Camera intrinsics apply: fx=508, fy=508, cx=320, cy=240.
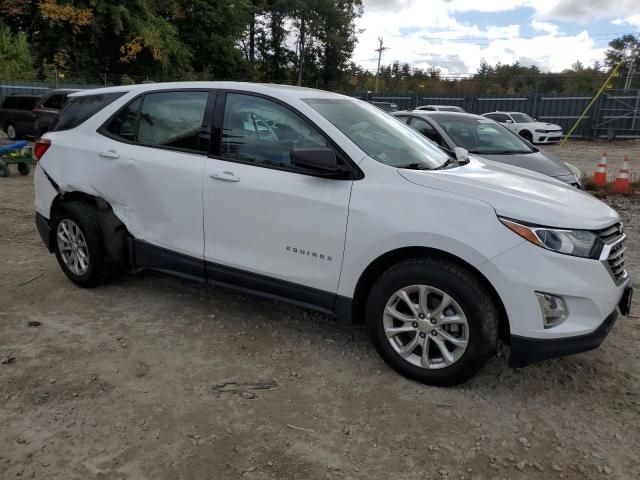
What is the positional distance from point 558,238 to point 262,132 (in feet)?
6.39

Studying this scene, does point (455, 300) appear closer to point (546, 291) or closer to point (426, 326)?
point (426, 326)

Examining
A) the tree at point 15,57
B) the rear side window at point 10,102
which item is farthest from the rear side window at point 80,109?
the tree at point 15,57

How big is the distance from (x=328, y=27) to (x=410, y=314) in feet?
161

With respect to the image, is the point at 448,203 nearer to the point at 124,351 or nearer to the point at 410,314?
the point at 410,314

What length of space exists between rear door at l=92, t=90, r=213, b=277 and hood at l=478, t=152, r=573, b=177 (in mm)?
4339

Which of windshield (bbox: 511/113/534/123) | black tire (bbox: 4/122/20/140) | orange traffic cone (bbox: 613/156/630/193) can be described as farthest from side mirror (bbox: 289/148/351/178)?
windshield (bbox: 511/113/534/123)

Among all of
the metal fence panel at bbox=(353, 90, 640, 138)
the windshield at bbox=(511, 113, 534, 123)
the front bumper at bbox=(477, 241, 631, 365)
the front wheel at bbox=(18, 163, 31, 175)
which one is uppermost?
the metal fence panel at bbox=(353, 90, 640, 138)

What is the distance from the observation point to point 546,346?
2.66m

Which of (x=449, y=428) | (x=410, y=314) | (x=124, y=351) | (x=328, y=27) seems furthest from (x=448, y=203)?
(x=328, y=27)

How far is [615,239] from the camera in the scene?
293 centimetres

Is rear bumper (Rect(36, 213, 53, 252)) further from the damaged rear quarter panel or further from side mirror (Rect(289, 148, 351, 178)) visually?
side mirror (Rect(289, 148, 351, 178))

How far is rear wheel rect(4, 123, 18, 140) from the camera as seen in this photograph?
16.0 metres

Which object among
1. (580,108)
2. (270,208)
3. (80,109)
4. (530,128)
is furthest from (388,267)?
(580,108)

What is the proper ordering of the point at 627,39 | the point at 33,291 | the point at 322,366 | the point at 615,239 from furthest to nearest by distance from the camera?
the point at 627,39 → the point at 33,291 → the point at 322,366 → the point at 615,239
